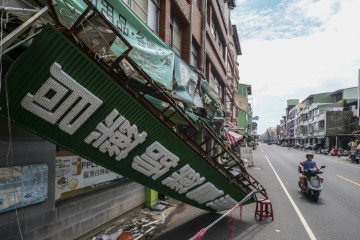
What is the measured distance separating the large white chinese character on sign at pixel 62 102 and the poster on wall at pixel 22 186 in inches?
66.8

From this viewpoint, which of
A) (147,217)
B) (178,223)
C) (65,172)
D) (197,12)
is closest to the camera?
(65,172)

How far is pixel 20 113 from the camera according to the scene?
3.66 metres

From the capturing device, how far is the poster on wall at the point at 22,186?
4.62 meters

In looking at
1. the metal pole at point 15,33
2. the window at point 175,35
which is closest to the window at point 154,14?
the window at point 175,35

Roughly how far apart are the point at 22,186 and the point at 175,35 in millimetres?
10454

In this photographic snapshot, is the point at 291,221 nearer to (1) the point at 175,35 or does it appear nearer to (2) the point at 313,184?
(2) the point at 313,184

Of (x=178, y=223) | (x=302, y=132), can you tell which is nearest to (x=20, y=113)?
(x=178, y=223)

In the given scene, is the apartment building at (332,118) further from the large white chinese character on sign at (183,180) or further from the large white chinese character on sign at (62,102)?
the large white chinese character on sign at (62,102)

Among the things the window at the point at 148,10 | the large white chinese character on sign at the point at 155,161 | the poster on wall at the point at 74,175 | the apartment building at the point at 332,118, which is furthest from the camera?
the apartment building at the point at 332,118

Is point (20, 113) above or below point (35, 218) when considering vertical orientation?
above

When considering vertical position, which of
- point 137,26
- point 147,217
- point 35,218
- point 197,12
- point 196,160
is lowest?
point 147,217

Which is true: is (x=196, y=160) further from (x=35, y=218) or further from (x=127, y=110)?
(x=35, y=218)

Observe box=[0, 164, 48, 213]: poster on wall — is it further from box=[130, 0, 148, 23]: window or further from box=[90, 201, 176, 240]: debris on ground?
box=[130, 0, 148, 23]: window

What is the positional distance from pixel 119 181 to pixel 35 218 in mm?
3347
